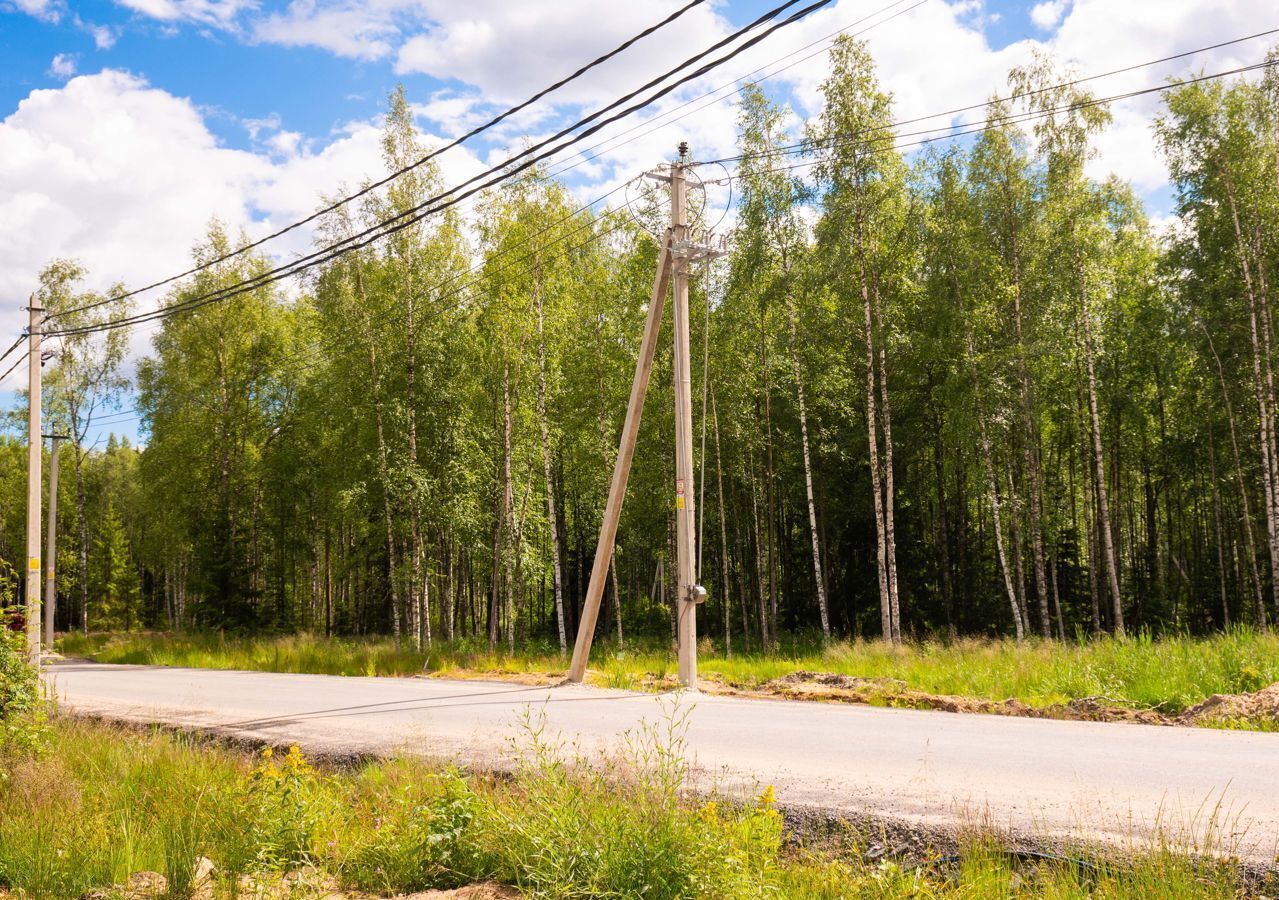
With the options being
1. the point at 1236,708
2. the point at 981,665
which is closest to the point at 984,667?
the point at 981,665

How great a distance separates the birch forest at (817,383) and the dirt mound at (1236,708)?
32.1 ft

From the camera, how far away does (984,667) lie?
41.2ft

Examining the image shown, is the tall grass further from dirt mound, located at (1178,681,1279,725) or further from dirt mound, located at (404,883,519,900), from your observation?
dirt mound, located at (404,883,519,900)

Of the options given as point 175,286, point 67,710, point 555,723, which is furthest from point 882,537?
point 175,286

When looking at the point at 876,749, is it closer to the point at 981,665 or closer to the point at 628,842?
the point at 628,842

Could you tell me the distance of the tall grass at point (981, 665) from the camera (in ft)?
33.6

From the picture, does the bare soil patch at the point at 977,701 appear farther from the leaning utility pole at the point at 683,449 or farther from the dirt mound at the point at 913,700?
the leaning utility pole at the point at 683,449

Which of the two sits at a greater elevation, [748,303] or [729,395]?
[748,303]

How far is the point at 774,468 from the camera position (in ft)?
100

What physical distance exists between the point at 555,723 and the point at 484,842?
13.7ft

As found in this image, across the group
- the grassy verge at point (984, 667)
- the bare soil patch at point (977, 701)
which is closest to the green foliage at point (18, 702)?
the grassy verge at point (984, 667)

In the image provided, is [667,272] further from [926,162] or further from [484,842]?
[926,162]

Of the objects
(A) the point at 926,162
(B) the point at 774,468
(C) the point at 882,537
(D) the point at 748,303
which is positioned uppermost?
(A) the point at 926,162

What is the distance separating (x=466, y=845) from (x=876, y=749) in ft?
12.6
